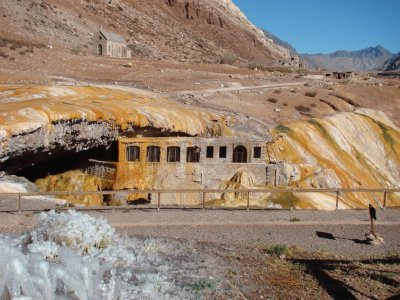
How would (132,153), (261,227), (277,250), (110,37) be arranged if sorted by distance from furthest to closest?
1. (110,37)
2. (132,153)
3. (261,227)
4. (277,250)

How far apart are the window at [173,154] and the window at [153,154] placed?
27.2 inches

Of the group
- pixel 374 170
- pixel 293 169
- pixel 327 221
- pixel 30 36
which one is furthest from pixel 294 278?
pixel 30 36

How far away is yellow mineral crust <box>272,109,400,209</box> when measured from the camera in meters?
32.4

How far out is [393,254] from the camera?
16.3 meters

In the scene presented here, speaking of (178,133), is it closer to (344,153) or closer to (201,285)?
(344,153)

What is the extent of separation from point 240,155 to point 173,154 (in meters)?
4.42

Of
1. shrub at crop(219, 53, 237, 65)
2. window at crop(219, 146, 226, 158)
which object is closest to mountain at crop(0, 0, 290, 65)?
shrub at crop(219, 53, 237, 65)

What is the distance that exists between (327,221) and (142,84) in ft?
90.1

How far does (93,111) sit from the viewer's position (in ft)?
88.0

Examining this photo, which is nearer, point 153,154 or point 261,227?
point 261,227

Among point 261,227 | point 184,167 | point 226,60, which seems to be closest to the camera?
point 261,227

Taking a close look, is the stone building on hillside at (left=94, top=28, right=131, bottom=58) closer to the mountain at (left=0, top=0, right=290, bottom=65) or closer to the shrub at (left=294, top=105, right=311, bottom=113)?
the mountain at (left=0, top=0, right=290, bottom=65)

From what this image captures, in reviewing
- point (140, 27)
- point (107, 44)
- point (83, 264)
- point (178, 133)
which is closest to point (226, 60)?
point (140, 27)

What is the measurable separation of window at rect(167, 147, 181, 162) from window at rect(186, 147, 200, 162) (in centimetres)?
67
